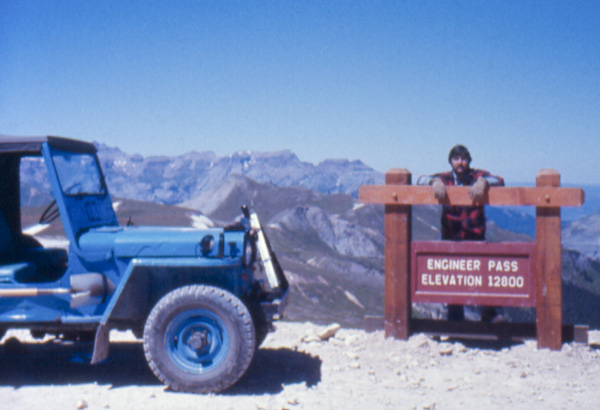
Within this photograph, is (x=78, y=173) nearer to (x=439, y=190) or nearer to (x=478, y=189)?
(x=439, y=190)

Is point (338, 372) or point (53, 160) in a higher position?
point (53, 160)

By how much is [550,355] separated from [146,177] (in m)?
93.2

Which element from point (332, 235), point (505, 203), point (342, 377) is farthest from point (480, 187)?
point (332, 235)

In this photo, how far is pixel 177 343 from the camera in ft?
15.7

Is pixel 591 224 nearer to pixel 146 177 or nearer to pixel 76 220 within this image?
pixel 76 220

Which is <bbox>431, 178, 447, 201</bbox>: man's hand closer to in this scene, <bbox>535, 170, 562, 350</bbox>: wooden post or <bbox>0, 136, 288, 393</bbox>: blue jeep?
<bbox>535, 170, 562, 350</bbox>: wooden post

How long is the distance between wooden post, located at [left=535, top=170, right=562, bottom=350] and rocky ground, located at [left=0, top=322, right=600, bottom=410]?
213 mm

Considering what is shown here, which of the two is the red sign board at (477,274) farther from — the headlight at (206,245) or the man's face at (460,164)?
the headlight at (206,245)

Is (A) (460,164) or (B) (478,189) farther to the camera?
(A) (460,164)

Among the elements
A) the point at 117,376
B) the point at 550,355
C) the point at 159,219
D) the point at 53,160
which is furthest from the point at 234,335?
the point at 159,219

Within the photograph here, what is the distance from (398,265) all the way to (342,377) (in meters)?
1.45

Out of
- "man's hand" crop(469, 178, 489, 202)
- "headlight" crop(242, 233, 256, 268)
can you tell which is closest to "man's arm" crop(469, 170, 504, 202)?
"man's hand" crop(469, 178, 489, 202)

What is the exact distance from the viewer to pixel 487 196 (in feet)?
19.2

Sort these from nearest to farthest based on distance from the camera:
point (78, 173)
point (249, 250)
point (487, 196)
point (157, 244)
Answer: point (157, 244), point (249, 250), point (78, 173), point (487, 196)
